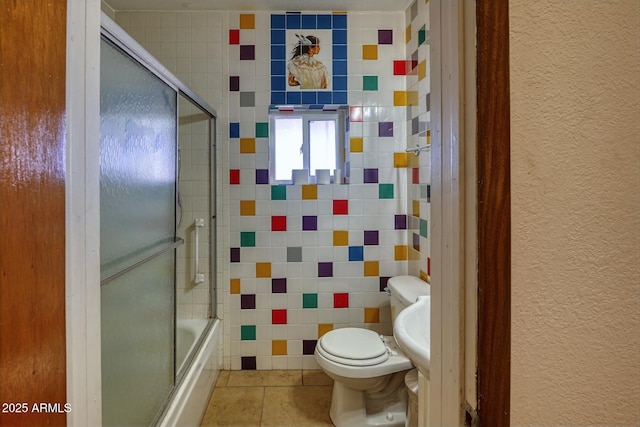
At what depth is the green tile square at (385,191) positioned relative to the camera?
2111 millimetres

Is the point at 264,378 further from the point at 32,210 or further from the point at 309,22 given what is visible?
the point at 309,22

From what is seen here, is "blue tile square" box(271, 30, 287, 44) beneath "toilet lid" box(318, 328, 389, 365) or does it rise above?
above

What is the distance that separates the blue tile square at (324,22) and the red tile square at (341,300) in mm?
1708

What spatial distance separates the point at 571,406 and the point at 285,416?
5.42 ft

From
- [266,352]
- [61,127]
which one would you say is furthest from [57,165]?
[266,352]

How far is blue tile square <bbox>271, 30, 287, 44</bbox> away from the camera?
205cm

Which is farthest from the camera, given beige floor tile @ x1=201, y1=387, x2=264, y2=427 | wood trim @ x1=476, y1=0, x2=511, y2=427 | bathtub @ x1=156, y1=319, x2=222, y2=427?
beige floor tile @ x1=201, y1=387, x2=264, y2=427

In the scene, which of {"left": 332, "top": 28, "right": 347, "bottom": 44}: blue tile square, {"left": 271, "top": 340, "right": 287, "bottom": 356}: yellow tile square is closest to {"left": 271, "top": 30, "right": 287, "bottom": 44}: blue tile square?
{"left": 332, "top": 28, "right": 347, "bottom": 44}: blue tile square

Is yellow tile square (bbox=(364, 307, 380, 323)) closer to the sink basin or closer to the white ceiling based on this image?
the sink basin

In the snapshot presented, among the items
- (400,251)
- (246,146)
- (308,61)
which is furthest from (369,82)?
(400,251)

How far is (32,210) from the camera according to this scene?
459 mm

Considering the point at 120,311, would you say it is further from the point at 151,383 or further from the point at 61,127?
the point at 61,127

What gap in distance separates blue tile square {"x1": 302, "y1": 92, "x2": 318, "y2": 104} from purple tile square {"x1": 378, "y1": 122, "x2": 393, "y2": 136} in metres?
0.44

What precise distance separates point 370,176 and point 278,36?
41.8 inches
